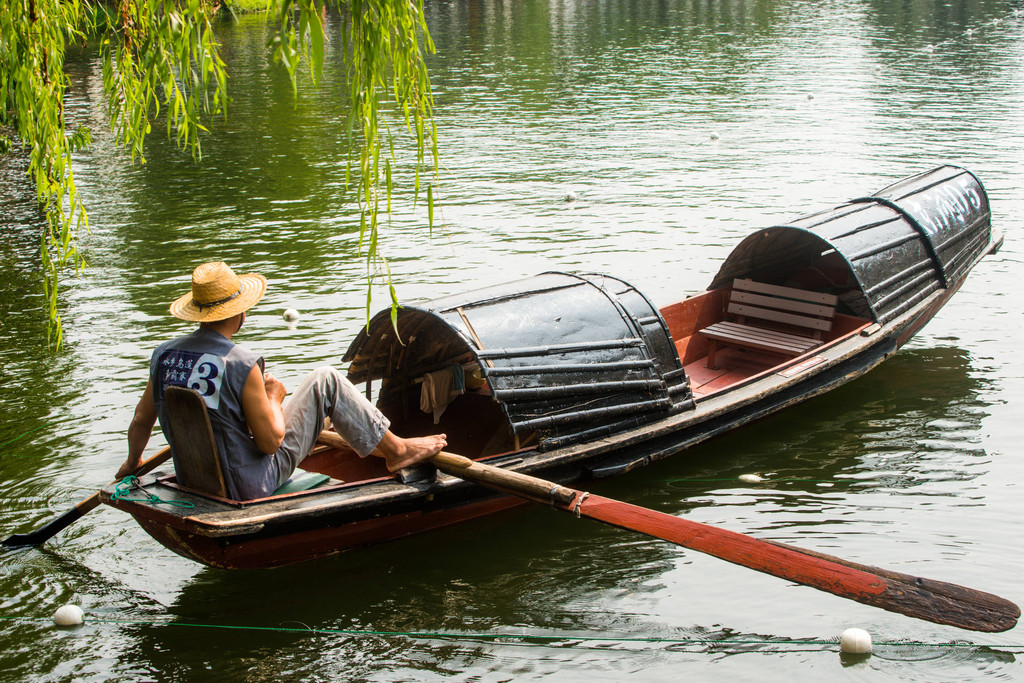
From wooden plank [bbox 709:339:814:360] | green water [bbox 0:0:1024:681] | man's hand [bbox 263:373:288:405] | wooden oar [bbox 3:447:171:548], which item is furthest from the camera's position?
wooden plank [bbox 709:339:814:360]

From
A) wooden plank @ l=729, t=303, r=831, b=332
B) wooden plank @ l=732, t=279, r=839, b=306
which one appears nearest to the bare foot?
wooden plank @ l=729, t=303, r=831, b=332

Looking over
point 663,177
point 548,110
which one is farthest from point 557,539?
point 548,110

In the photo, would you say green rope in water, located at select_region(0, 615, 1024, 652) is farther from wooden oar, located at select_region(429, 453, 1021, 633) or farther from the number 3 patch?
the number 3 patch

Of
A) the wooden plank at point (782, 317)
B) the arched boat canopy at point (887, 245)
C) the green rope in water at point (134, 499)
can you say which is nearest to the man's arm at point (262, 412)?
the green rope in water at point (134, 499)

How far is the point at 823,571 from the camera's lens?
4.89 meters

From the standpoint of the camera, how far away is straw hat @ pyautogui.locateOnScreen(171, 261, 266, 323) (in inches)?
203

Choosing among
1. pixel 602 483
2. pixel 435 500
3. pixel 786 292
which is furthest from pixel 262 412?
pixel 786 292

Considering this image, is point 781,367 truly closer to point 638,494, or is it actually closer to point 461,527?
point 638,494

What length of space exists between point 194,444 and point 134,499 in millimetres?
484

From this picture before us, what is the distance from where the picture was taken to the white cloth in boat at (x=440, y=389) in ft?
24.3

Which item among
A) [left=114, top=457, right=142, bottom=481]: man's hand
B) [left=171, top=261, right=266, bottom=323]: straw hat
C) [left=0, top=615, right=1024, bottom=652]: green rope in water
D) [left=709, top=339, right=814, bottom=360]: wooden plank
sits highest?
[left=171, top=261, right=266, bottom=323]: straw hat

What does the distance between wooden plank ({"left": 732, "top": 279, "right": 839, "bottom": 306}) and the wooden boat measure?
0.05 ft

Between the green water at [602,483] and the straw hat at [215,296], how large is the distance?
1.93 meters

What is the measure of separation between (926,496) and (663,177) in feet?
33.9
